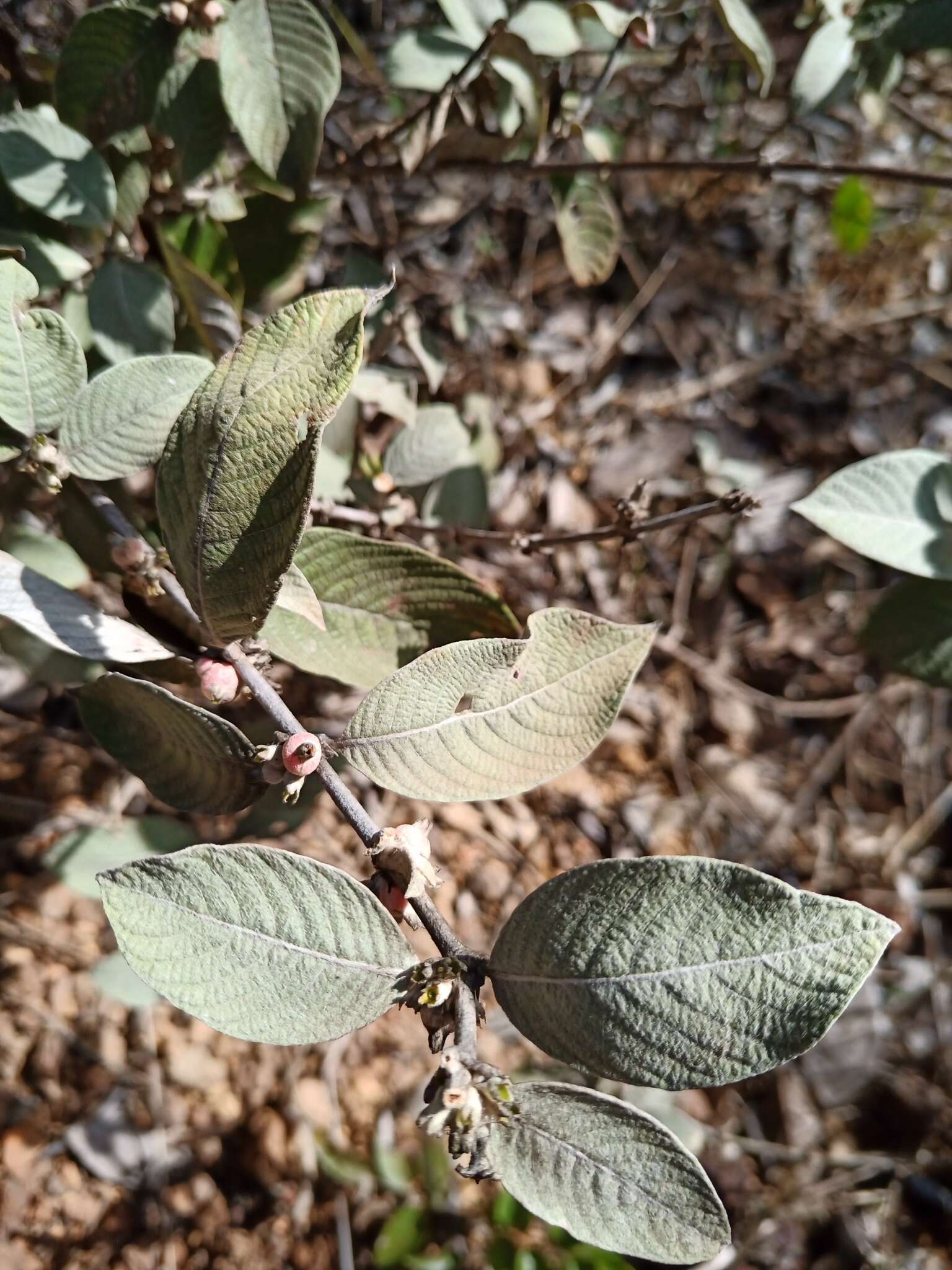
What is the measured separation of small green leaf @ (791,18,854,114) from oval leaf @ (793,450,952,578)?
0.51 meters

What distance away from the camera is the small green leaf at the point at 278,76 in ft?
3.39

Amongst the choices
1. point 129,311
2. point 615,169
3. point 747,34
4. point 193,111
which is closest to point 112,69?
point 193,111

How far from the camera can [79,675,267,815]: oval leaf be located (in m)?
0.74

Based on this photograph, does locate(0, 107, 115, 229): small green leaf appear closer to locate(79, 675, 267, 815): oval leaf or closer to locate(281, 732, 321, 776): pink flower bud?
locate(79, 675, 267, 815): oval leaf

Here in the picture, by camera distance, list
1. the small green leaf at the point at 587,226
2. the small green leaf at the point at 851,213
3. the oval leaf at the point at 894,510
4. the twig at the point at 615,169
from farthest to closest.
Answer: the small green leaf at the point at 851,213 < the small green leaf at the point at 587,226 < the twig at the point at 615,169 < the oval leaf at the point at 894,510

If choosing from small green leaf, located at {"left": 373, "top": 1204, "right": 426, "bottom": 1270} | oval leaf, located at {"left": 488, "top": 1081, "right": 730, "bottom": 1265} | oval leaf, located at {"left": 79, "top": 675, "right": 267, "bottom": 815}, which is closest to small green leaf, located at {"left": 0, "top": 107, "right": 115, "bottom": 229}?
oval leaf, located at {"left": 79, "top": 675, "right": 267, "bottom": 815}

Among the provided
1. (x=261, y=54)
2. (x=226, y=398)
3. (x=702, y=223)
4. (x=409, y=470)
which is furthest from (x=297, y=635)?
(x=702, y=223)

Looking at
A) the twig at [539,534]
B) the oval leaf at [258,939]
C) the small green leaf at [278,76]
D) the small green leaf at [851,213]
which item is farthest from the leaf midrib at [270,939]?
the small green leaf at [851,213]

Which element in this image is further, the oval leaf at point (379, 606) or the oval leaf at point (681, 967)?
the oval leaf at point (379, 606)

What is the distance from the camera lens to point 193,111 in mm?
1101

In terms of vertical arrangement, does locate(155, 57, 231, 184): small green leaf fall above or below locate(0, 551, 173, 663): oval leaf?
above

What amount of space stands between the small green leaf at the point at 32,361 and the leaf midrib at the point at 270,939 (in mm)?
430

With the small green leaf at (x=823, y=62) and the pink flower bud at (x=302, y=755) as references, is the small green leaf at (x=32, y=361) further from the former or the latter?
the small green leaf at (x=823, y=62)

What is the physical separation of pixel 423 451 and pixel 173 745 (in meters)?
0.62
